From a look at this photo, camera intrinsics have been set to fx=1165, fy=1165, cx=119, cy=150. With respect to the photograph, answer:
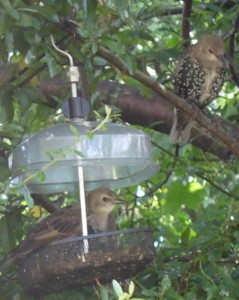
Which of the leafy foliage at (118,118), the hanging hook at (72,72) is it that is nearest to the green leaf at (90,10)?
the leafy foliage at (118,118)

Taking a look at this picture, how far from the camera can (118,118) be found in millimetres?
4742

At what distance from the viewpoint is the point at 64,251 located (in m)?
3.71

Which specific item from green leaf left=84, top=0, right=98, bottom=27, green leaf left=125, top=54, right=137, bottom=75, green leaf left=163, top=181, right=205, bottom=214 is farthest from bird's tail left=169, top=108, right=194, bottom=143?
green leaf left=84, top=0, right=98, bottom=27

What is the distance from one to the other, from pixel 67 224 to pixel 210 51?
179cm

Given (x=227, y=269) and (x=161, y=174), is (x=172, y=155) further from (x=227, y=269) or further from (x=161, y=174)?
(x=227, y=269)

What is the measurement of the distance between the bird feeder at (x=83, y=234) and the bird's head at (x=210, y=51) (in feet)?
5.57

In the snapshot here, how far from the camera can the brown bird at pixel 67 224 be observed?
400cm

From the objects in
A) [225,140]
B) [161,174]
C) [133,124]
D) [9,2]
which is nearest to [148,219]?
[161,174]

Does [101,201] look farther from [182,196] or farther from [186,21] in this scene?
[182,196]

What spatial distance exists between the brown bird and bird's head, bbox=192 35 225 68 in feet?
4.93

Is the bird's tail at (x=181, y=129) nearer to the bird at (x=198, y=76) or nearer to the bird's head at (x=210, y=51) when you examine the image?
the bird at (x=198, y=76)

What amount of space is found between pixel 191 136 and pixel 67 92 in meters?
1.32

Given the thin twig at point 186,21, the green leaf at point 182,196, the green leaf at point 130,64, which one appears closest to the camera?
the green leaf at point 130,64

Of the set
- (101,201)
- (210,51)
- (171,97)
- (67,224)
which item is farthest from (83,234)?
(210,51)
